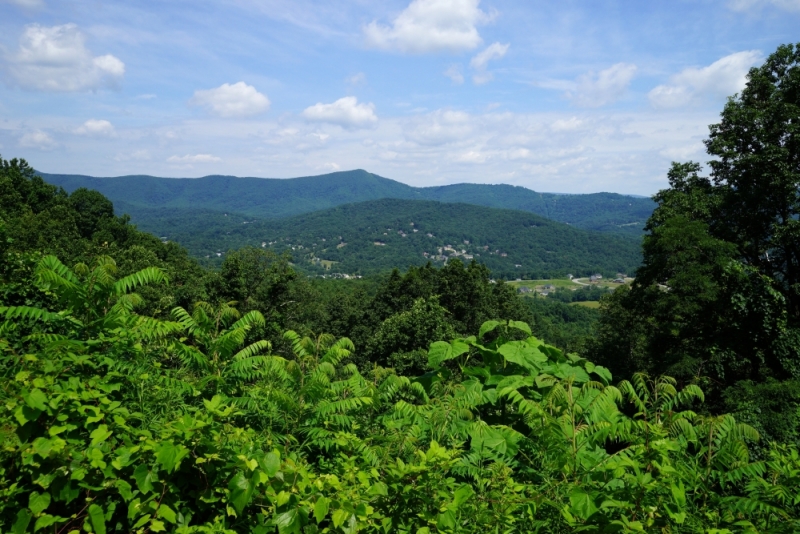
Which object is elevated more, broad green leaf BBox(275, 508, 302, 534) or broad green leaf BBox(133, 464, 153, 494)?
broad green leaf BBox(133, 464, 153, 494)

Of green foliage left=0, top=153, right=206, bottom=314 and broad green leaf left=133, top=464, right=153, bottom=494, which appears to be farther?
green foliage left=0, top=153, right=206, bottom=314

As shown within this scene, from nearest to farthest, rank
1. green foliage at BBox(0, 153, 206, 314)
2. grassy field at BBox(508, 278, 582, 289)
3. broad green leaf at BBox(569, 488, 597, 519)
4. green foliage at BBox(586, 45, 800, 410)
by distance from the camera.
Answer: broad green leaf at BBox(569, 488, 597, 519) < green foliage at BBox(0, 153, 206, 314) < green foliage at BBox(586, 45, 800, 410) < grassy field at BBox(508, 278, 582, 289)

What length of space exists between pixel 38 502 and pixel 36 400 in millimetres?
478

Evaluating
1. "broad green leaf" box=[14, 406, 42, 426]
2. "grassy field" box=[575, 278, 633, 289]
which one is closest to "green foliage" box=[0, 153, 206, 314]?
"broad green leaf" box=[14, 406, 42, 426]

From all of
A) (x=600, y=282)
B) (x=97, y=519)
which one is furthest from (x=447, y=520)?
(x=600, y=282)

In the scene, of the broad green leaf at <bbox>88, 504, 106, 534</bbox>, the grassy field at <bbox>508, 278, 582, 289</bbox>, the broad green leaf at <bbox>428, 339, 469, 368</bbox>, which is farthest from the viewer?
the grassy field at <bbox>508, 278, 582, 289</bbox>

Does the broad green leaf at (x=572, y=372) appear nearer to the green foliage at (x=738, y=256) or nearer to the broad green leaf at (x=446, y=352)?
the broad green leaf at (x=446, y=352)

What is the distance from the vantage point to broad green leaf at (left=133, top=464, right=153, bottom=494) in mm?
2307

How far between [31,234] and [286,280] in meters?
21.1

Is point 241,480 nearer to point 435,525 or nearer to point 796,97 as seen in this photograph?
point 435,525

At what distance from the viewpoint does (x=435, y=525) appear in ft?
8.18

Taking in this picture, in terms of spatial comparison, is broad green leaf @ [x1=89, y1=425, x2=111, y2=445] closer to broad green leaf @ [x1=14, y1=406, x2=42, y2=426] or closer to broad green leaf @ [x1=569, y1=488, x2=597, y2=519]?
broad green leaf @ [x1=14, y1=406, x2=42, y2=426]

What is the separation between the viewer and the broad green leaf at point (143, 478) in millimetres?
2307

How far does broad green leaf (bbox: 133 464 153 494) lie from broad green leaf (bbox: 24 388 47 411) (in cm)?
54
